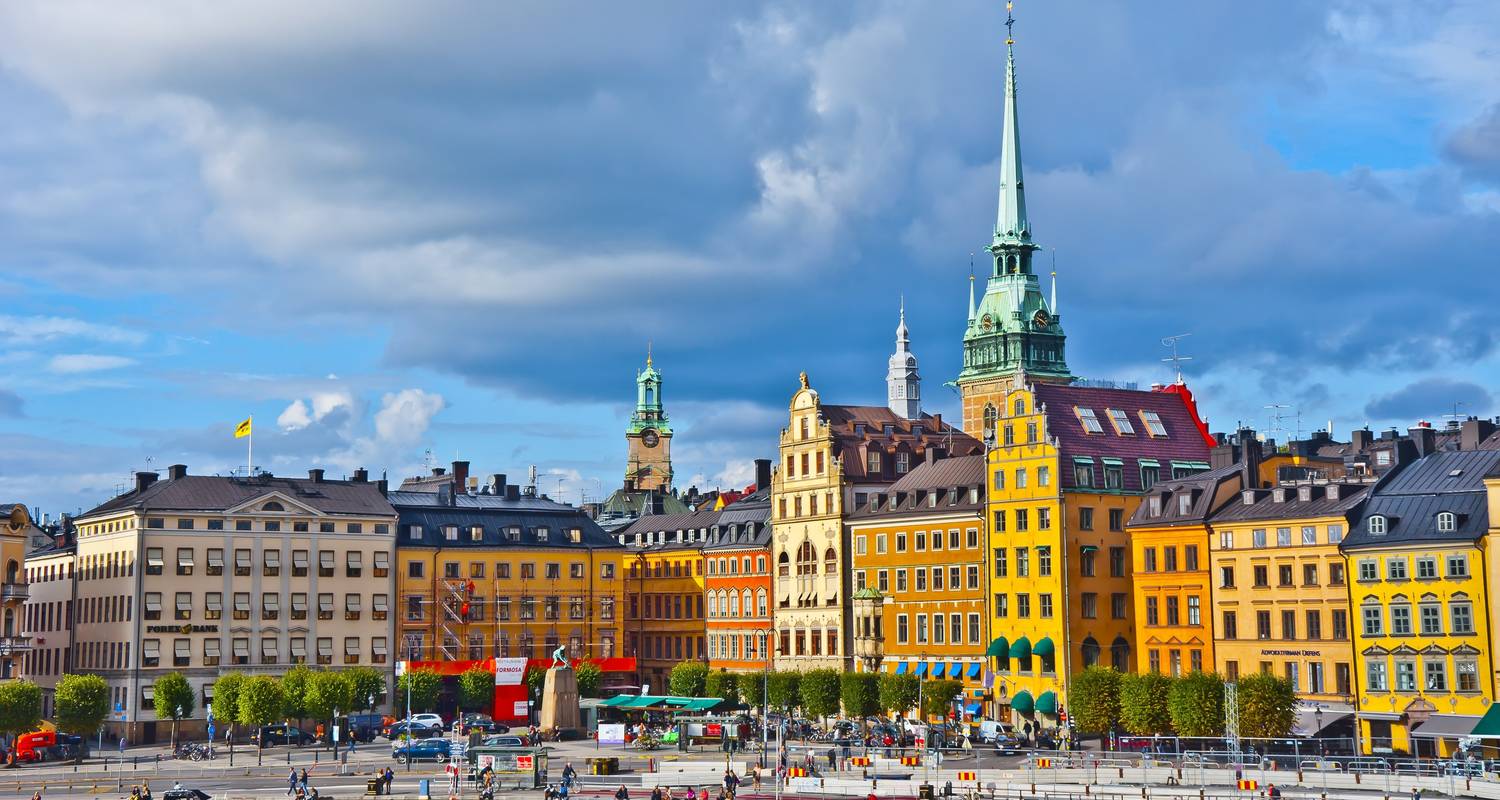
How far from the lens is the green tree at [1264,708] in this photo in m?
105

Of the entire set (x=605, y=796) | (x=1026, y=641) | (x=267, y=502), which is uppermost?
(x=267, y=502)

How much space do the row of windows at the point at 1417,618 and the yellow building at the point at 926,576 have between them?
3179 cm

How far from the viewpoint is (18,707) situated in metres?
125

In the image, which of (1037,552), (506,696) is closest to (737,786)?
(1037,552)

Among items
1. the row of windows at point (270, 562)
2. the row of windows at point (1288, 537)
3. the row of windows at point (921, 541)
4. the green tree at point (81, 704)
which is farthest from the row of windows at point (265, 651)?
the row of windows at point (1288, 537)

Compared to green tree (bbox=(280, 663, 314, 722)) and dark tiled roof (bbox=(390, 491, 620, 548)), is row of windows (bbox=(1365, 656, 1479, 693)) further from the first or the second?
dark tiled roof (bbox=(390, 491, 620, 548))

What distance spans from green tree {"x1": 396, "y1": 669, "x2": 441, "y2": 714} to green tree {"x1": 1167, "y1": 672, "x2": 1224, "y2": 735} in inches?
2424

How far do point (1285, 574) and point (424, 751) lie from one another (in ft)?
173

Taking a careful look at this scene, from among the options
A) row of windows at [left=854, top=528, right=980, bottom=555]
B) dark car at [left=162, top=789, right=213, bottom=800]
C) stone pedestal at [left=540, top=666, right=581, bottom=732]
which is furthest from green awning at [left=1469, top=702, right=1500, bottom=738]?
dark car at [left=162, top=789, right=213, bottom=800]

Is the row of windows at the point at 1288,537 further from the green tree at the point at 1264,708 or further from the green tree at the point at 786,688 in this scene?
the green tree at the point at 786,688

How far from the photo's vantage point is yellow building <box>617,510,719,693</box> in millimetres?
166875

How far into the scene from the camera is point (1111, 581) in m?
130

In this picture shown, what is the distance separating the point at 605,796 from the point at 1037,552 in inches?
1808

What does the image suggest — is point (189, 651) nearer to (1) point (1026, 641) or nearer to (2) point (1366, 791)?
(1) point (1026, 641)
